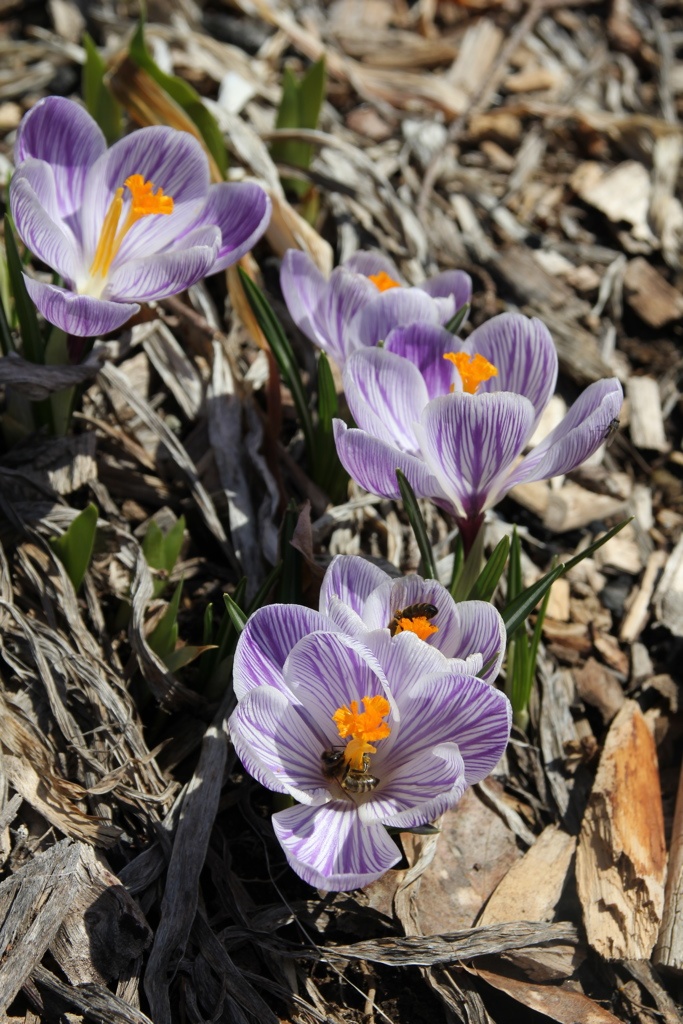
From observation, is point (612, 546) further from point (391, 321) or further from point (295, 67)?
point (295, 67)

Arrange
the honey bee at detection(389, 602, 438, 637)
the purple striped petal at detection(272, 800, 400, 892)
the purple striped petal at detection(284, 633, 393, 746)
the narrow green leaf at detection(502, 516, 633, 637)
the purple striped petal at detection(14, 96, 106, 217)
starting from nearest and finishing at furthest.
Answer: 1. the purple striped petal at detection(272, 800, 400, 892)
2. the purple striped petal at detection(284, 633, 393, 746)
3. the honey bee at detection(389, 602, 438, 637)
4. the narrow green leaf at detection(502, 516, 633, 637)
5. the purple striped petal at detection(14, 96, 106, 217)

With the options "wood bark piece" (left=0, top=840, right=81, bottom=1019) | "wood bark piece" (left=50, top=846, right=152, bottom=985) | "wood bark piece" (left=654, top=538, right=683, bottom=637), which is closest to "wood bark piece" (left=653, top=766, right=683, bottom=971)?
"wood bark piece" (left=654, top=538, right=683, bottom=637)

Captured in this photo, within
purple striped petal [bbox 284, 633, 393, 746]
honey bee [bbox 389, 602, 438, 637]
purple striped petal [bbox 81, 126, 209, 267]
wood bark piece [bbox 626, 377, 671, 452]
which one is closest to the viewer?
purple striped petal [bbox 284, 633, 393, 746]

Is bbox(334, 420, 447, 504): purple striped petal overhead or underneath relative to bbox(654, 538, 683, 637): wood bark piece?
overhead

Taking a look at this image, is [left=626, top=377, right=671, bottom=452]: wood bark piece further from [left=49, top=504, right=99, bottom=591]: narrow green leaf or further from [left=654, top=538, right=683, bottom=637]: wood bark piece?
[left=49, top=504, right=99, bottom=591]: narrow green leaf

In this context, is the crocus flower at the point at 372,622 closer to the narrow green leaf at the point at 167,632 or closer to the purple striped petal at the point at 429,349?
the narrow green leaf at the point at 167,632

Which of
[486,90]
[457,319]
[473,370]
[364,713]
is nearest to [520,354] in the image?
[473,370]

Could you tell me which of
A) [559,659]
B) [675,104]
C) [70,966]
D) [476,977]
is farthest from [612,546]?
[675,104]

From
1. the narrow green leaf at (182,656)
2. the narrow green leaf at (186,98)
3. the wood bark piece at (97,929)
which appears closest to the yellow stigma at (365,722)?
the narrow green leaf at (182,656)
